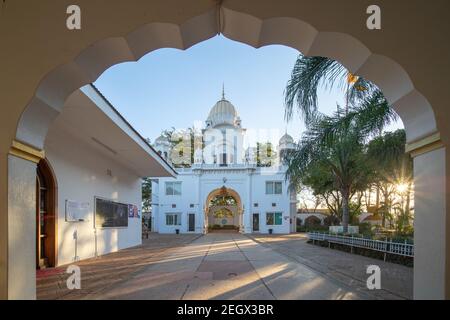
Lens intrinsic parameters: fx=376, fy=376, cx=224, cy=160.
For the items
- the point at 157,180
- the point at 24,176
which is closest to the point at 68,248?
the point at 24,176

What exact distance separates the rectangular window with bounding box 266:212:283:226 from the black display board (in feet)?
60.2

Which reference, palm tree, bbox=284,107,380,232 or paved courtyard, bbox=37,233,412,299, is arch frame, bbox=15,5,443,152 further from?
palm tree, bbox=284,107,380,232

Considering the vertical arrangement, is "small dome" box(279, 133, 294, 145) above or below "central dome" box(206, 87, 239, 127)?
below

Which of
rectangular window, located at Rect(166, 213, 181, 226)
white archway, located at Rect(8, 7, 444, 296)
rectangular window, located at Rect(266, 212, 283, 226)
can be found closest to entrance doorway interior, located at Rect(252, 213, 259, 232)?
rectangular window, located at Rect(266, 212, 283, 226)

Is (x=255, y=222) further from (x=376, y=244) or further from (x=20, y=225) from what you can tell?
(x=20, y=225)

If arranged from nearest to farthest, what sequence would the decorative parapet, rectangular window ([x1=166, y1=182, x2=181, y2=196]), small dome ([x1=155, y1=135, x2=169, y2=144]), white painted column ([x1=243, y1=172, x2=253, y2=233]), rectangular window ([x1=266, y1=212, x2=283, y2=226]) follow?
the decorative parapet
white painted column ([x1=243, y1=172, x2=253, y2=233])
rectangular window ([x1=266, y1=212, x2=283, y2=226])
rectangular window ([x1=166, y1=182, x2=181, y2=196])
small dome ([x1=155, y1=135, x2=169, y2=144])

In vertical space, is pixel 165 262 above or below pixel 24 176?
below

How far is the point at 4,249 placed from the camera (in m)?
4.05

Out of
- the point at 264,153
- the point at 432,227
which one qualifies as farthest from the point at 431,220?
the point at 264,153

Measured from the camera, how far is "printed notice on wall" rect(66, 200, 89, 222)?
11.0 metres

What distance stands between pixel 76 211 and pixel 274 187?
80.5 ft

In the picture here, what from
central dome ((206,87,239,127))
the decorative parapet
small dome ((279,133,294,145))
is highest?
central dome ((206,87,239,127))

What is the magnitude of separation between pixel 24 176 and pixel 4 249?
0.86 meters

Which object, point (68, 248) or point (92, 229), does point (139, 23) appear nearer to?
point (68, 248)
